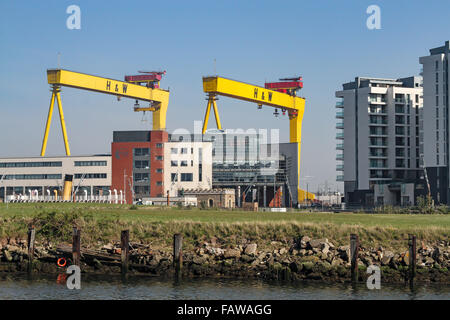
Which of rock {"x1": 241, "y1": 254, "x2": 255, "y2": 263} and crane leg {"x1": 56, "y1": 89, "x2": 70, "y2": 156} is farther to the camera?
crane leg {"x1": 56, "y1": 89, "x2": 70, "y2": 156}

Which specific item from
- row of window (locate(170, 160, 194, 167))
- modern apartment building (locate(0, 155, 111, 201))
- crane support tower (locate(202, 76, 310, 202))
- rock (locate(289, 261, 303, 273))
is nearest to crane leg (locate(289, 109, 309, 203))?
crane support tower (locate(202, 76, 310, 202))

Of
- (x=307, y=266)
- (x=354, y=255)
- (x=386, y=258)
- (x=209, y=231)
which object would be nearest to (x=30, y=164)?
(x=209, y=231)

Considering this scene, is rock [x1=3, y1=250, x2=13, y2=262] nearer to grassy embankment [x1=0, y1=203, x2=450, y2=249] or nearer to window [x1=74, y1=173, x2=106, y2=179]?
grassy embankment [x1=0, y1=203, x2=450, y2=249]

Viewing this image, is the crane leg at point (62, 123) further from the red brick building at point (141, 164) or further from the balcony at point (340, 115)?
the balcony at point (340, 115)

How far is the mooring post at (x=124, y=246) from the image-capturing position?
41572mm

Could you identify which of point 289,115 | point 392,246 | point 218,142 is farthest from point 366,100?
point 392,246

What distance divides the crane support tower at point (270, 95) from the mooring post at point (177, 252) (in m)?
79.5

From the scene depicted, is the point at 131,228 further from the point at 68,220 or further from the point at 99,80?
the point at 99,80

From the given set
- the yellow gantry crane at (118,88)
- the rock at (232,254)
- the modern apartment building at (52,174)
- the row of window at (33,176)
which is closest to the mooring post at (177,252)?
the rock at (232,254)

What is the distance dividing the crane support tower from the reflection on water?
267 ft

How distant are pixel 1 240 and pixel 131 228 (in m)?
8.90

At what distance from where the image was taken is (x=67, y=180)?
116m

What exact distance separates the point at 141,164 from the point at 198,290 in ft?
366

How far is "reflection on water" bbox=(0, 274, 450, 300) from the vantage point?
3556cm
